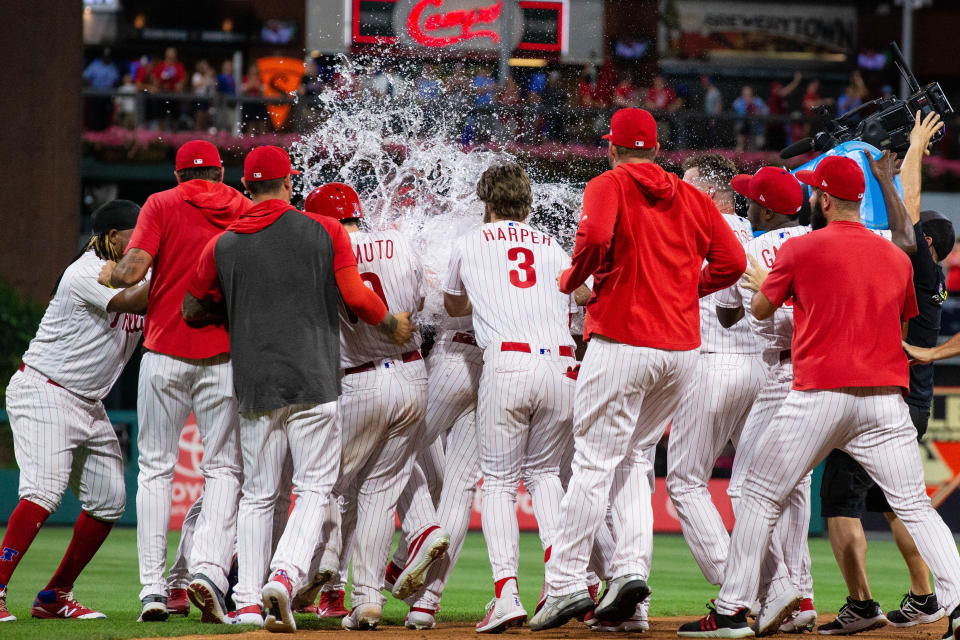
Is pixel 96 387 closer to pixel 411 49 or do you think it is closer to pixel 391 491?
pixel 391 491

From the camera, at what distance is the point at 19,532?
6570 mm

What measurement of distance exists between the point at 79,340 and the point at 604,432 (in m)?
3.13

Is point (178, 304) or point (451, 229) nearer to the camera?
point (178, 304)

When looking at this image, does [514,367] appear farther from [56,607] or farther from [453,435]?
[56,607]

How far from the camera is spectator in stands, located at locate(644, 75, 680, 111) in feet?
61.1

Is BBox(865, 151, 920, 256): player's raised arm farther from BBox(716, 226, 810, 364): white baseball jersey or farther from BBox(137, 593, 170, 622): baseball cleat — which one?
BBox(137, 593, 170, 622): baseball cleat

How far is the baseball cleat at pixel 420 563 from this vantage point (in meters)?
5.95

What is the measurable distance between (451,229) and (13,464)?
8.54 m

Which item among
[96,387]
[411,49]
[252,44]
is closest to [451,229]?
[96,387]

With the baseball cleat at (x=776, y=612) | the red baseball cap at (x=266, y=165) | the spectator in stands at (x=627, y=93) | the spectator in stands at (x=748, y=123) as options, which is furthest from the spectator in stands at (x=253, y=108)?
the baseball cleat at (x=776, y=612)

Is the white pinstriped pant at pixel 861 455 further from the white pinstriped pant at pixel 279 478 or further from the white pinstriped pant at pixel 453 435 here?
the white pinstriped pant at pixel 279 478

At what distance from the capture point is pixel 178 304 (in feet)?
20.5

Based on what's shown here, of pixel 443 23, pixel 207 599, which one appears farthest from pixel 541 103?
pixel 207 599

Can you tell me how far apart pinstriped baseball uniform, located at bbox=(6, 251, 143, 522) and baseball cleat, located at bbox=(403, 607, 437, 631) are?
182cm
